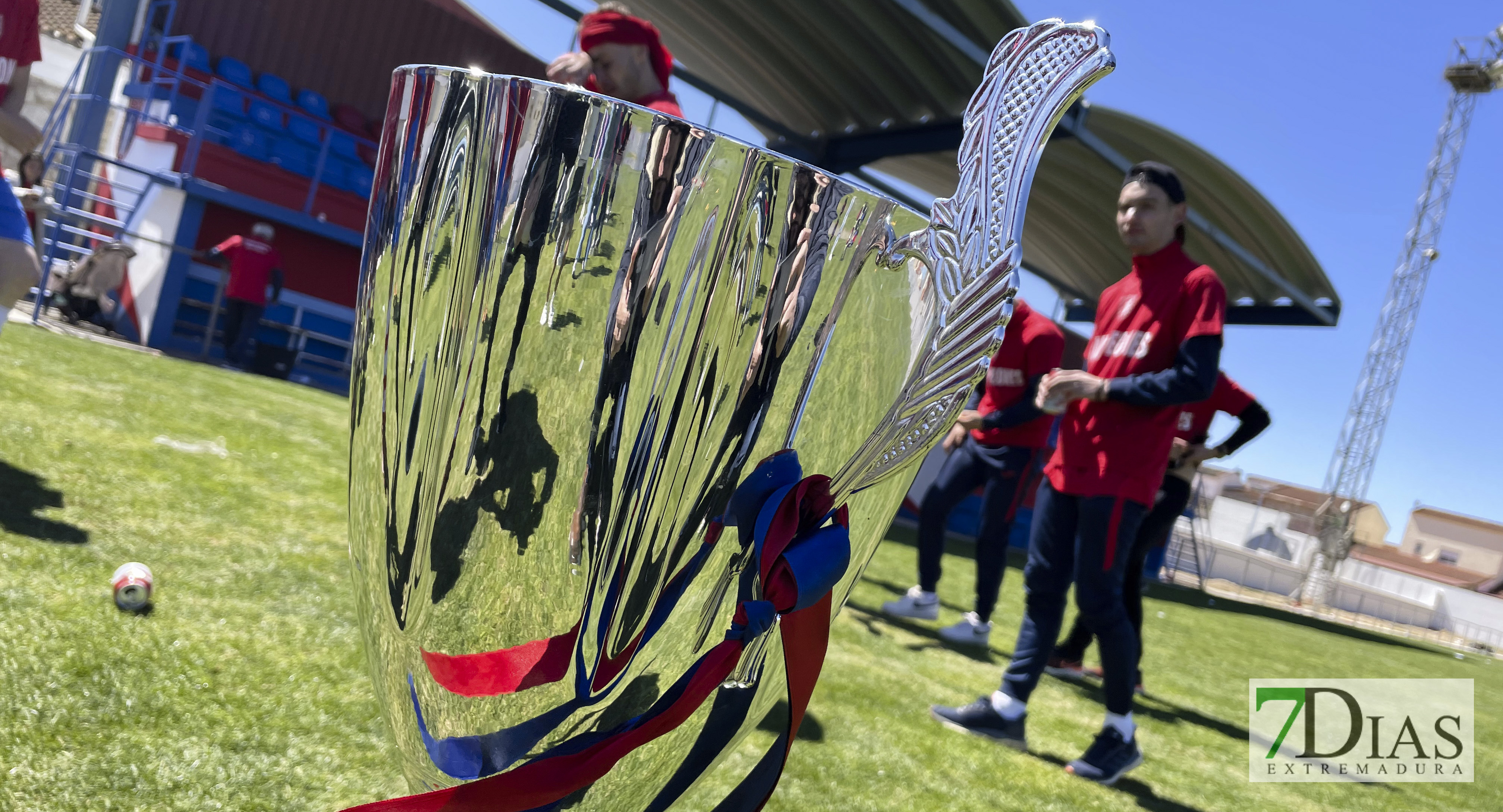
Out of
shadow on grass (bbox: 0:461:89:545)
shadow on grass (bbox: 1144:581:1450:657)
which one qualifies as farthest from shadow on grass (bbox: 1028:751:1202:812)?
shadow on grass (bbox: 1144:581:1450:657)

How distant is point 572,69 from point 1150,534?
6.75 feet

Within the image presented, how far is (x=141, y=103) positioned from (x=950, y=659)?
30.6ft

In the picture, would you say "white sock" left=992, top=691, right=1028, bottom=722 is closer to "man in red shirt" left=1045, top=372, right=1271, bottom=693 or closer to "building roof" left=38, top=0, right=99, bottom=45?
"man in red shirt" left=1045, top=372, right=1271, bottom=693

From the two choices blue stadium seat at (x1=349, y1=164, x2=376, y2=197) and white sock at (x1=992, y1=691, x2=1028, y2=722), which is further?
blue stadium seat at (x1=349, y1=164, x2=376, y2=197)

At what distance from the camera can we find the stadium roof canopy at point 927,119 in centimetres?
632

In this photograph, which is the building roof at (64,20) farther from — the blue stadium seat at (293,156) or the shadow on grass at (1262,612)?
the shadow on grass at (1262,612)

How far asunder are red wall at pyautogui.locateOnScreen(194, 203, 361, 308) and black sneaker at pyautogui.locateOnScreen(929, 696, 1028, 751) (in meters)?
7.16

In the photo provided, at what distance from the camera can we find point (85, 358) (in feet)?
15.2

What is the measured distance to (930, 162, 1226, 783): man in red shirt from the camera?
5.65 feet

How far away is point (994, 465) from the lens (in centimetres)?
304

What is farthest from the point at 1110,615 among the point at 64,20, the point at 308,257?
the point at 64,20

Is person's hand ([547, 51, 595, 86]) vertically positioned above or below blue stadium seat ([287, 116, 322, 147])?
below

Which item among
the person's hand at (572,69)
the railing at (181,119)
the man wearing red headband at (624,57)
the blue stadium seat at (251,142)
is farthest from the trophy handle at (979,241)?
the blue stadium seat at (251,142)

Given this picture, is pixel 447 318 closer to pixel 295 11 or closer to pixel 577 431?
pixel 577 431
